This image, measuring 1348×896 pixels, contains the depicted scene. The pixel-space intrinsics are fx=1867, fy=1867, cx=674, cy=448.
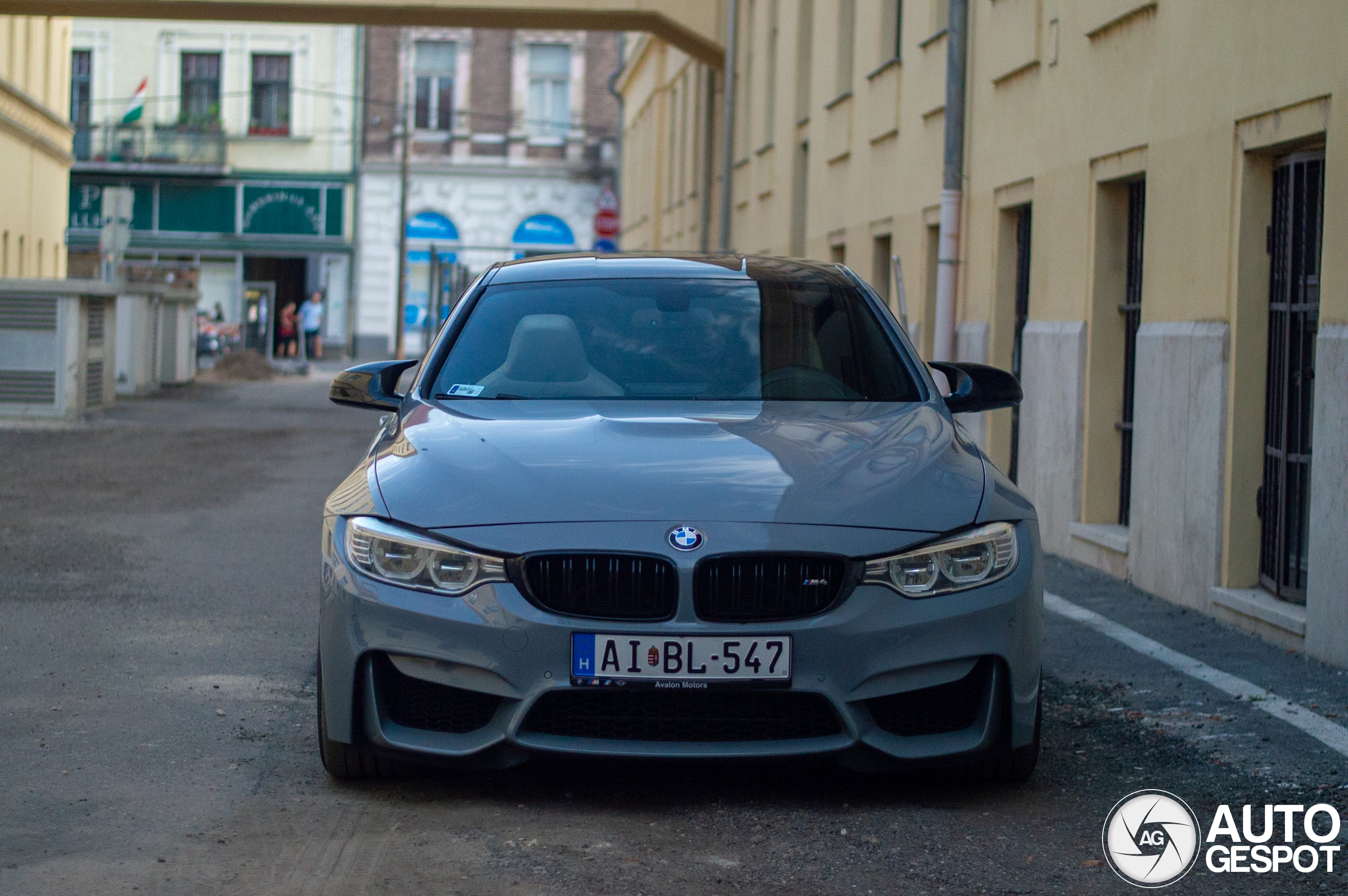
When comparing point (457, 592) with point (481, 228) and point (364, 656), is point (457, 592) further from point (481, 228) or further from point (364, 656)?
point (481, 228)

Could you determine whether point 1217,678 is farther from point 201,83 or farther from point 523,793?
point 201,83

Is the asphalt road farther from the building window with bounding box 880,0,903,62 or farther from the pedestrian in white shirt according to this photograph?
the pedestrian in white shirt

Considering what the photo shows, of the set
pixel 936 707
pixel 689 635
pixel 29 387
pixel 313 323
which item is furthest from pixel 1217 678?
pixel 313 323

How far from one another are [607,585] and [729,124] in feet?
80.3

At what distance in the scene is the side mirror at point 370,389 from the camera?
6086 mm

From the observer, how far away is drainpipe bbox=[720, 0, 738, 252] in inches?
1053

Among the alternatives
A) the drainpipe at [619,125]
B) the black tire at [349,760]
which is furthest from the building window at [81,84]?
the black tire at [349,760]

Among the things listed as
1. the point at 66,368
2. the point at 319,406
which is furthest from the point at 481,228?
the point at 66,368

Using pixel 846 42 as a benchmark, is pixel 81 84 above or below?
above

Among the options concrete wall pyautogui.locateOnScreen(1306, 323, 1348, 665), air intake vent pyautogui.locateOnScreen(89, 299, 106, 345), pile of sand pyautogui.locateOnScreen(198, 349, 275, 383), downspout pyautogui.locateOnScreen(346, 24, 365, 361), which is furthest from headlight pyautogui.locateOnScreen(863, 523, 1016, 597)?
downspout pyautogui.locateOnScreen(346, 24, 365, 361)

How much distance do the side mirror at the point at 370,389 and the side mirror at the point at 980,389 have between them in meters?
1.82

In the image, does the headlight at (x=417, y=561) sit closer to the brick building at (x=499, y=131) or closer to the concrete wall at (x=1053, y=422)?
the concrete wall at (x=1053, y=422)

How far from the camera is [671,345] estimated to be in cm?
603

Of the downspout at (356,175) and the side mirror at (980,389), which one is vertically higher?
the downspout at (356,175)
